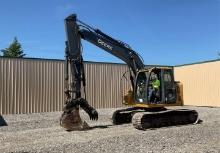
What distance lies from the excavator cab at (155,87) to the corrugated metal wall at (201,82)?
A: 38.0ft

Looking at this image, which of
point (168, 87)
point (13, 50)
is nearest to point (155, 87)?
point (168, 87)

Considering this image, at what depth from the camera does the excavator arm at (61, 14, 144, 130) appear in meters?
14.3

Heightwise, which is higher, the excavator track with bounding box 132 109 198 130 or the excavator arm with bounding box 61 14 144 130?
the excavator arm with bounding box 61 14 144 130

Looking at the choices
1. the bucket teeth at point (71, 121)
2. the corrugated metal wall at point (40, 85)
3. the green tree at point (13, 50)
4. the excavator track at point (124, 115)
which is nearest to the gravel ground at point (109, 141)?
the bucket teeth at point (71, 121)

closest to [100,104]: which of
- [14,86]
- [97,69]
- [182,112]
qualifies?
[97,69]

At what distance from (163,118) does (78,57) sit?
167 inches

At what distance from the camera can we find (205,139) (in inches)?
468

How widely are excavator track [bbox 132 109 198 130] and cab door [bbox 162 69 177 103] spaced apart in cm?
53

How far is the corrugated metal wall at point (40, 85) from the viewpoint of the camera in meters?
22.7

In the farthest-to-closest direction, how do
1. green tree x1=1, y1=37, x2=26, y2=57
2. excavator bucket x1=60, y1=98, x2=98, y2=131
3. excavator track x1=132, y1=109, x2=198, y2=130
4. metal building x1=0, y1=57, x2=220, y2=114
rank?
green tree x1=1, y1=37, x2=26, y2=57
metal building x1=0, y1=57, x2=220, y2=114
excavator track x1=132, y1=109, x2=198, y2=130
excavator bucket x1=60, y1=98, x2=98, y2=131

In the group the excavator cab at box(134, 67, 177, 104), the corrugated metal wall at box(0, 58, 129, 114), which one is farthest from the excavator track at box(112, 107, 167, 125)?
the corrugated metal wall at box(0, 58, 129, 114)

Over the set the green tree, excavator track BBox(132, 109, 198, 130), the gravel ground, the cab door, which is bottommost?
the gravel ground

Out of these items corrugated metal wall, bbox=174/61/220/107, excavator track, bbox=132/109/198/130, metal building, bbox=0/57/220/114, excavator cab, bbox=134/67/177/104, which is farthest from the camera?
corrugated metal wall, bbox=174/61/220/107

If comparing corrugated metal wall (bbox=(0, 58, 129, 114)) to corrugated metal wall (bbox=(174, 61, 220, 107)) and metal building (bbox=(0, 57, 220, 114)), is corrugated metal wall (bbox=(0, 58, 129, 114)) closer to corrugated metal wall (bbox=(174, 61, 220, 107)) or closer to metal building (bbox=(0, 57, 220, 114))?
metal building (bbox=(0, 57, 220, 114))
